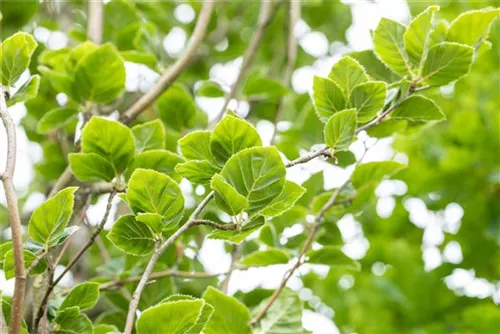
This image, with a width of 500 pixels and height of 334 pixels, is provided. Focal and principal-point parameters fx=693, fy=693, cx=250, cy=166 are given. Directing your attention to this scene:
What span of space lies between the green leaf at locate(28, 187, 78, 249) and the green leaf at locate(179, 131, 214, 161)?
11 centimetres

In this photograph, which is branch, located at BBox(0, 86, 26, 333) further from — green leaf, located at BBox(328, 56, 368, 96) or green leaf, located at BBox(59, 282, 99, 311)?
green leaf, located at BBox(328, 56, 368, 96)

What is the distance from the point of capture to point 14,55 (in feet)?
2.24

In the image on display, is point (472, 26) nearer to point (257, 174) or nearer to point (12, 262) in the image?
point (257, 174)

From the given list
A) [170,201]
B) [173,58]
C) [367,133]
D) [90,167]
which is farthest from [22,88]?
[173,58]

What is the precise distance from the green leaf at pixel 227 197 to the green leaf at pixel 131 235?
0.09 meters

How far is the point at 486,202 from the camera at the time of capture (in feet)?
5.75

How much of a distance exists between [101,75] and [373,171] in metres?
0.39

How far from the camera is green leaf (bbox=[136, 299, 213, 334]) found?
56 cm

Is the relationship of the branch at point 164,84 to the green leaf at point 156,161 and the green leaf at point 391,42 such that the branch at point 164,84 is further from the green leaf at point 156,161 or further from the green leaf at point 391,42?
the green leaf at point 391,42

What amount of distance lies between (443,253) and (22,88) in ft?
4.65

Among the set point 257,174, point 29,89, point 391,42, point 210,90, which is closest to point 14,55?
point 29,89

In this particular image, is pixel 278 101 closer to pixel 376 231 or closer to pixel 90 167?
pixel 90 167

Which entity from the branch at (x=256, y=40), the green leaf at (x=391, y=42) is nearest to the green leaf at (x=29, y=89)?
the green leaf at (x=391, y=42)


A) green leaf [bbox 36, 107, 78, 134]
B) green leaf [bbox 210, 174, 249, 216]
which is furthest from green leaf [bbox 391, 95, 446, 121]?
green leaf [bbox 36, 107, 78, 134]
